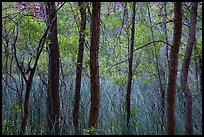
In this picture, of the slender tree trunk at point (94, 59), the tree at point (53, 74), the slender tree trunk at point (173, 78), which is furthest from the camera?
the tree at point (53, 74)

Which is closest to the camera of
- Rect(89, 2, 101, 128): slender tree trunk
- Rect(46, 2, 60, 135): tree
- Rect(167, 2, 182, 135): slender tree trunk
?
Rect(167, 2, 182, 135): slender tree trunk

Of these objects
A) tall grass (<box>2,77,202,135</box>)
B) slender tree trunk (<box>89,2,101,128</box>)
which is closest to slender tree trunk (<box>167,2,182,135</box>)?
slender tree trunk (<box>89,2,101,128</box>)

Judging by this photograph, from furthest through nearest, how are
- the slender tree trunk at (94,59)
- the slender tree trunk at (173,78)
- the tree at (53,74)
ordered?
the tree at (53,74)
the slender tree trunk at (94,59)
the slender tree trunk at (173,78)

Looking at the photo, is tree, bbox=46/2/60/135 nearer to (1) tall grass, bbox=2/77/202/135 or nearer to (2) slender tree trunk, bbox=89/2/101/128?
(1) tall grass, bbox=2/77/202/135

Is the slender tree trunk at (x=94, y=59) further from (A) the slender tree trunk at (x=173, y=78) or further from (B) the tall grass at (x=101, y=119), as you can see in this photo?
(B) the tall grass at (x=101, y=119)

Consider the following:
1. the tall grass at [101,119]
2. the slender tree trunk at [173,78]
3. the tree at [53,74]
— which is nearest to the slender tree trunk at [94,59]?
the slender tree trunk at [173,78]

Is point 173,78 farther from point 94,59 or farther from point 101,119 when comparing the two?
point 101,119

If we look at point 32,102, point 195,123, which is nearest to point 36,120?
point 32,102

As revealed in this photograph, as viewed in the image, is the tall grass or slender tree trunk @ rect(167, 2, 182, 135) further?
the tall grass

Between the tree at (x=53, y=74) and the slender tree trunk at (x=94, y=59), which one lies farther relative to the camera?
the tree at (x=53, y=74)

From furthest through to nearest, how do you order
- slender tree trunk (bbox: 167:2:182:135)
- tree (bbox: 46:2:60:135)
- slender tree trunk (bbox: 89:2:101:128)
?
tree (bbox: 46:2:60:135) → slender tree trunk (bbox: 89:2:101:128) → slender tree trunk (bbox: 167:2:182:135)

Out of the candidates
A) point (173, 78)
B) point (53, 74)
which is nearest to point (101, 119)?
point (53, 74)

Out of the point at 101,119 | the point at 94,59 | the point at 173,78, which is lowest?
the point at 101,119

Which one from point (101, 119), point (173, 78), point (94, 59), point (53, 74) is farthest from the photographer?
point (101, 119)
